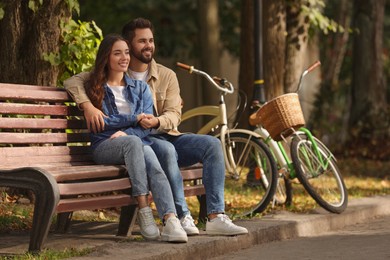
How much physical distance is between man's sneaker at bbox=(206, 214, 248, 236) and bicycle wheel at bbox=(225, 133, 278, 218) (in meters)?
1.45

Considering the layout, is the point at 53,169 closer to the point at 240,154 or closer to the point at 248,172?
the point at 240,154

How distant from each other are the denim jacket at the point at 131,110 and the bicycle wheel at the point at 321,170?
1938 mm

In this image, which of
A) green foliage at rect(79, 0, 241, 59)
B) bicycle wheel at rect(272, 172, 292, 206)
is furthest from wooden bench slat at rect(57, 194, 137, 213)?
green foliage at rect(79, 0, 241, 59)

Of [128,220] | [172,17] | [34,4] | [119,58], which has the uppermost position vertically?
[172,17]

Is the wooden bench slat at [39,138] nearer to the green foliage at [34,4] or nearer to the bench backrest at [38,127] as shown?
the bench backrest at [38,127]

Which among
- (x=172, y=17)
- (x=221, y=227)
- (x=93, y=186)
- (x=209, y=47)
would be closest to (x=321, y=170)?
(x=221, y=227)

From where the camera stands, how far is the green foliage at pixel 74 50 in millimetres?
9891

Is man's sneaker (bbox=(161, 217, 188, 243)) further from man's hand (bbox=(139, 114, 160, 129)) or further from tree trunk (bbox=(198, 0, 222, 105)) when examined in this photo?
tree trunk (bbox=(198, 0, 222, 105))

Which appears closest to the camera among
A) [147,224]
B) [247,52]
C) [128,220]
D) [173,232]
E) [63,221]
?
[173,232]

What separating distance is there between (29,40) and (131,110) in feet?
5.53

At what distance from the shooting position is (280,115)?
10.1m

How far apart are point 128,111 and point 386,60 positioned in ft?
65.7

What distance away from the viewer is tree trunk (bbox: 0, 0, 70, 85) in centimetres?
977

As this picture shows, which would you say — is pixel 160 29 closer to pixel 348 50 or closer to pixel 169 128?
pixel 348 50
